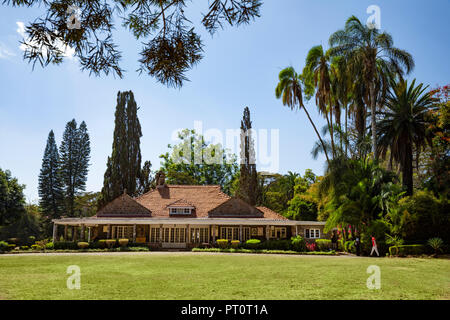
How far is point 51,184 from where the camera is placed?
4281cm

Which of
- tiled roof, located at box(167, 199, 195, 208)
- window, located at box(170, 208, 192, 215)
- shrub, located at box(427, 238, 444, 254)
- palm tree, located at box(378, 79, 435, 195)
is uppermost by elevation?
palm tree, located at box(378, 79, 435, 195)

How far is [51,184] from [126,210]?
730 inches

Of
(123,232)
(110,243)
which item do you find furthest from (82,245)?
(123,232)

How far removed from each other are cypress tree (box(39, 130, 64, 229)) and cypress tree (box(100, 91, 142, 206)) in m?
8.92

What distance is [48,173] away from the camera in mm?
43000

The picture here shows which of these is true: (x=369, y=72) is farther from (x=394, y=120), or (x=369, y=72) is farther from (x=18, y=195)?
(x=18, y=195)

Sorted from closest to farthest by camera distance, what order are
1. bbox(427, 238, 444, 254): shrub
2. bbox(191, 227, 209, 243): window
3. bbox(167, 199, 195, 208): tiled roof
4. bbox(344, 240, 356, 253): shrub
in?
bbox(427, 238, 444, 254): shrub < bbox(344, 240, 356, 253): shrub < bbox(191, 227, 209, 243): window < bbox(167, 199, 195, 208): tiled roof

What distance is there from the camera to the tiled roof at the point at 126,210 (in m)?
29.4

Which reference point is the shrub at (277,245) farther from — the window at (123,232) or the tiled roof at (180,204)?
the window at (123,232)

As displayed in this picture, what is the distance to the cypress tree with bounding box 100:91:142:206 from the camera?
3766 centimetres

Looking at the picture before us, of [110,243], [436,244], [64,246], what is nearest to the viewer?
[436,244]

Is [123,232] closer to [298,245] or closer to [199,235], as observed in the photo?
[199,235]

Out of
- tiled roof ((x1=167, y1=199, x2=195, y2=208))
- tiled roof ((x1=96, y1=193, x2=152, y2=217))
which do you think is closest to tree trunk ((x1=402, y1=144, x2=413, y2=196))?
tiled roof ((x1=167, y1=199, x2=195, y2=208))

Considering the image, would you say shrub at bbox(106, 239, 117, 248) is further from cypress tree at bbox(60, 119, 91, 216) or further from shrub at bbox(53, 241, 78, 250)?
cypress tree at bbox(60, 119, 91, 216)
